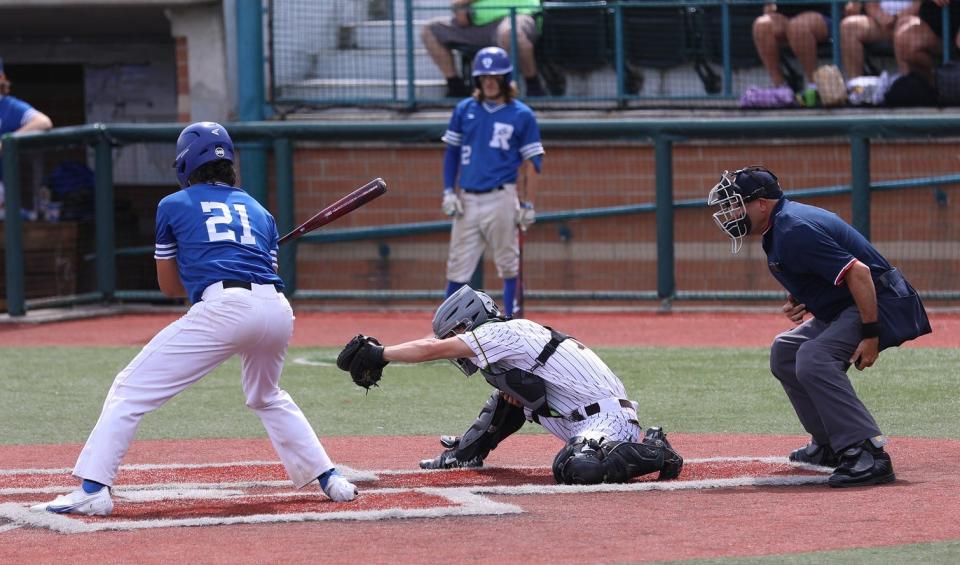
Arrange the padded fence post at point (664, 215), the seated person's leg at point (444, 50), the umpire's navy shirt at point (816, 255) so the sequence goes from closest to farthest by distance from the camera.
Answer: the umpire's navy shirt at point (816, 255)
the padded fence post at point (664, 215)
the seated person's leg at point (444, 50)

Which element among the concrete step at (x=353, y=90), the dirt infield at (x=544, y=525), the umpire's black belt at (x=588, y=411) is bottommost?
the dirt infield at (x=544, y=525)

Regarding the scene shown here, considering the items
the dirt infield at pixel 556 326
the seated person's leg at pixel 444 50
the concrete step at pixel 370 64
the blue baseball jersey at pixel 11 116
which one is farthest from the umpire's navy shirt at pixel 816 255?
the concrete step at pixel 370 64

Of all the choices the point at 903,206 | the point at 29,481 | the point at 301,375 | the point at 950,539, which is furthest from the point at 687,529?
the point at 903,206

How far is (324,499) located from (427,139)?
774 cm

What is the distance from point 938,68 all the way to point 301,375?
7076 mm

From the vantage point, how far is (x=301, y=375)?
9.95m

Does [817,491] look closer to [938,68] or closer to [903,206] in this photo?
[903,206]

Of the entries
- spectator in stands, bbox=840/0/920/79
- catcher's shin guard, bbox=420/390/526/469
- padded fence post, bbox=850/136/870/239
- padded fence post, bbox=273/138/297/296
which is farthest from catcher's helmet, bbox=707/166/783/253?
spectator in stands, bbox=840/0/920/79

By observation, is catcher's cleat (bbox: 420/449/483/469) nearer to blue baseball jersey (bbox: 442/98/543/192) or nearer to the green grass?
the green grass

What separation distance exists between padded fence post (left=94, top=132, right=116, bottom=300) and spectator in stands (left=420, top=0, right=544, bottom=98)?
3.51 metres

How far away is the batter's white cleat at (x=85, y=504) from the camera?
219 inches

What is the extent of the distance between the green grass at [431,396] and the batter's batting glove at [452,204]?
4.32 feet

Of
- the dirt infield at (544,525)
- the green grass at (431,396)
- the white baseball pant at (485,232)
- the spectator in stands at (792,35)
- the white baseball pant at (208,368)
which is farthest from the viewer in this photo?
the spectator in stands at (792,35)

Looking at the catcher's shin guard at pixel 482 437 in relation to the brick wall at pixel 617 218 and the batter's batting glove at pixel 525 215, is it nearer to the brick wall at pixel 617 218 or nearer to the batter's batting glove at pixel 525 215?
the batter's batting glove at pixel 525 215
